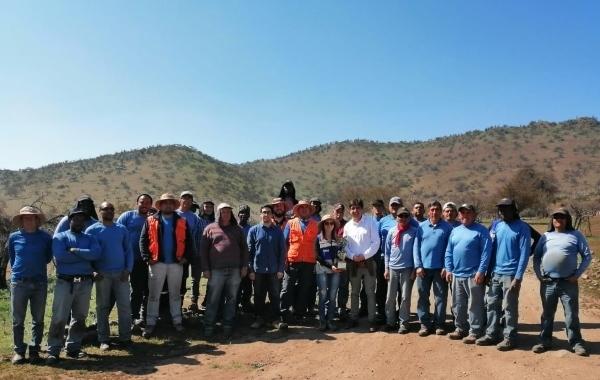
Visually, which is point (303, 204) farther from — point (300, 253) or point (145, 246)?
point (145, 246)

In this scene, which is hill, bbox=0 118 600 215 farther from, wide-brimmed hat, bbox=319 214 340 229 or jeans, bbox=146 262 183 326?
wide-brimmed hat, bbox=319 214 340 229

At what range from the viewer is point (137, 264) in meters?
8.48

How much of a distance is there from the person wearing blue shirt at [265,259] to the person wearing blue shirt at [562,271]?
3895 millimetres

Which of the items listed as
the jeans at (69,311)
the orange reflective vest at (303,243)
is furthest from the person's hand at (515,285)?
the jeans at (69,311)

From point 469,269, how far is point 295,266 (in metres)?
2.81

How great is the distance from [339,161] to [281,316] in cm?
6345

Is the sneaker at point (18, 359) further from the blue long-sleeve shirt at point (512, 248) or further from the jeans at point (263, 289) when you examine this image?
the blue long-sleeve shirt at point (512, 248)

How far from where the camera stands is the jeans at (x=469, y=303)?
7324 millimetres

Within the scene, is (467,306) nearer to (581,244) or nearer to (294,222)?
(581,244)

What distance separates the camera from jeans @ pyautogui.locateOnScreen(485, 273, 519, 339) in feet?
23.1

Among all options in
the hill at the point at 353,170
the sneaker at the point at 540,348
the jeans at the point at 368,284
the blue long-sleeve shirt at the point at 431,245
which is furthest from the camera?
the hill at the point at 353,170

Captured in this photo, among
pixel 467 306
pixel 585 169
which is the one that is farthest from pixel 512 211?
pixel 585 169

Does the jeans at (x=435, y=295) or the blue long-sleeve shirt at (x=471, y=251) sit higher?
the blue long-sleeve shirt at (x=471, y=251)

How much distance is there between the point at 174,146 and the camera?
61688 mm
